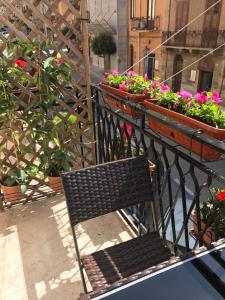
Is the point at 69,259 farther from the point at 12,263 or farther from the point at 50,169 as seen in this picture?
the point at 50,169

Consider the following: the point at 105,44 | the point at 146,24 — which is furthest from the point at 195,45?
the point at 105,44

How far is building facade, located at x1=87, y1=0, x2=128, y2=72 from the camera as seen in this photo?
15875mm

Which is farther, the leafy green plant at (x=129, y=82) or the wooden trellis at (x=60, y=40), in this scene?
the leafy green plant at (x=129, y=82)

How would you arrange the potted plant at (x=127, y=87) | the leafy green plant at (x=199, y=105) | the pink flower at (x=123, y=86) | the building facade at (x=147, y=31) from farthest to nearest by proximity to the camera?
1. the building facade at (x=147, y=31)
2. the pink flower at (x=123, y=86)
3. the potted plant at (x=127, y=87)
4. the leafy green plant at (x=199, y=105)

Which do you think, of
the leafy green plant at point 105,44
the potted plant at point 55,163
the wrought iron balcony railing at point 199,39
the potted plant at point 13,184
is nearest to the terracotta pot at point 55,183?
the potted plant at point 55,163

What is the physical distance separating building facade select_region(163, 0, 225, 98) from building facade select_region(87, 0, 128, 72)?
134 inches

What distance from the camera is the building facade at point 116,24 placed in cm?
1588

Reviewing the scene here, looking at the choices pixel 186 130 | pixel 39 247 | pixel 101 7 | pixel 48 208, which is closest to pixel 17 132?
pixel 48 208

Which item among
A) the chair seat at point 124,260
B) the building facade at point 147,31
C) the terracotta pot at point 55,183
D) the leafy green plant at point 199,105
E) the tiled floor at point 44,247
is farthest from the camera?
the building facade at point 147,31

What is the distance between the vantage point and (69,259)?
5.97ft

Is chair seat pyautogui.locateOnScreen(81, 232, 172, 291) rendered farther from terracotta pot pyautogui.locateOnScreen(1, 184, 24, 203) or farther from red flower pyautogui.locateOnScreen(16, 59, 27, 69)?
red flower pyautogui.locateOnScreen(16, 59, 27, 69)

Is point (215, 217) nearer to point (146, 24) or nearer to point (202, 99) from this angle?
point (202, 99)

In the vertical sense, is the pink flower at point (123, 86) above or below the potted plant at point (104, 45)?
above

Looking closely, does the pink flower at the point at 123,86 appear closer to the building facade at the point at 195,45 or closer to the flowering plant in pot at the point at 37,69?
the flowering plant in pot at the point at 37,69
